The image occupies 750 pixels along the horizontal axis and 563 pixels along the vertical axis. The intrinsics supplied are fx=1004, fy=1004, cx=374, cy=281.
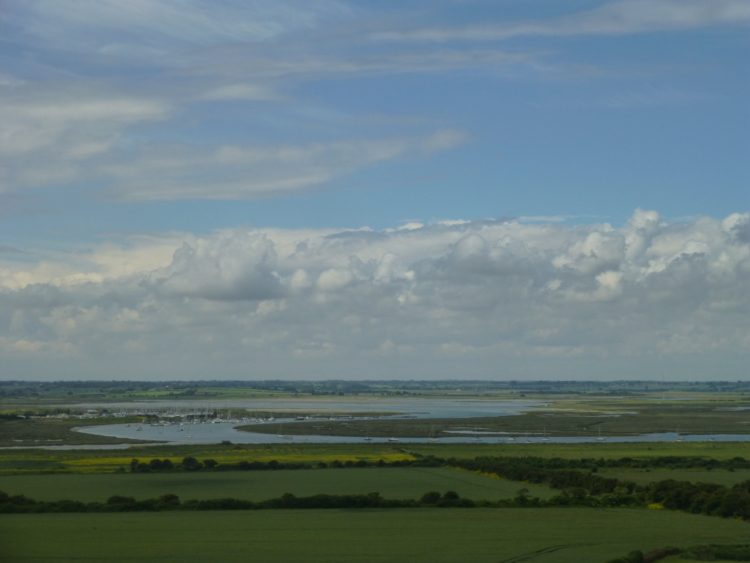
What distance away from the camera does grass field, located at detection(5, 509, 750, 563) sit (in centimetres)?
2931

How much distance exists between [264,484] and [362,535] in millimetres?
15710

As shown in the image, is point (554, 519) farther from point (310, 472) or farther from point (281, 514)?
point (310, 472)

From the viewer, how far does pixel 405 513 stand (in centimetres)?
3922

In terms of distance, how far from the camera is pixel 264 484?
48094 mm

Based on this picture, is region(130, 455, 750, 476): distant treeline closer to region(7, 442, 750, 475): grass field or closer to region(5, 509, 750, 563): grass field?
region(7, 442, 750, 475): grass field

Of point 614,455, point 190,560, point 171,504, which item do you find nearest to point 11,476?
point 171,504

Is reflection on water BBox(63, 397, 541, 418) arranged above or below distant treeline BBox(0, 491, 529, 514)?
below

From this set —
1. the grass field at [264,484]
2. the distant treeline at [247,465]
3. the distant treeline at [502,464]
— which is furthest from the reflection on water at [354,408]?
the grass field at [264,484]

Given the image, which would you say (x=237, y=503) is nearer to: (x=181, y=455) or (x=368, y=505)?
(x=368, y=505)

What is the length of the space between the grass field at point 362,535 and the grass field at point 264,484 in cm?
534

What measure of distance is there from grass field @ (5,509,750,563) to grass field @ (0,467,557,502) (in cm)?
534

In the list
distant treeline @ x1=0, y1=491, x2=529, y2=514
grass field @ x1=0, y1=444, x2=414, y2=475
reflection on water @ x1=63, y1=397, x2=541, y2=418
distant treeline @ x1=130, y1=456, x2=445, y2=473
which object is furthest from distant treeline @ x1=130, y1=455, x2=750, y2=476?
reflection on water @ x1=63, y1=397, x2=541, y2=418

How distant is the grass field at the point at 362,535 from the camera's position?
29.3m

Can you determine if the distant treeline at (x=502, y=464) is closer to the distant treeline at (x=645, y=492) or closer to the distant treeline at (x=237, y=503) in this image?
the distant treeline at (x=645, y=492)
